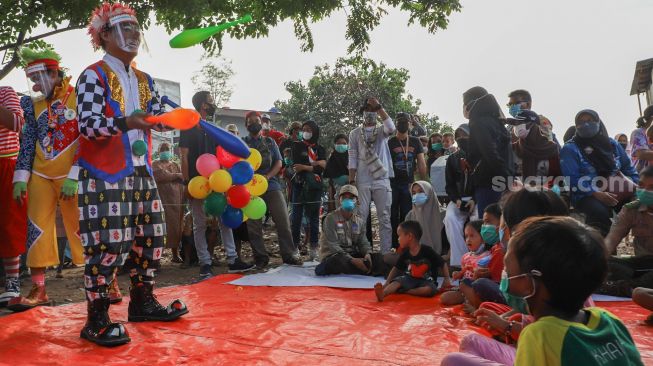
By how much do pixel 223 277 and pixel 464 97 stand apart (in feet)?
9.71

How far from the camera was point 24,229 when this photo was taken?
4027 millimetres

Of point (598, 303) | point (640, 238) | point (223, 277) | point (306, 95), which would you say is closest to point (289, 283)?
point (223, 277)

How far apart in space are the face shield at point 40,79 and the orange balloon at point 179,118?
4.72 ft

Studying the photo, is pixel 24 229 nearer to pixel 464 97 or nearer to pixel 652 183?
pixel 464 97

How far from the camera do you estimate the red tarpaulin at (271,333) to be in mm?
2631

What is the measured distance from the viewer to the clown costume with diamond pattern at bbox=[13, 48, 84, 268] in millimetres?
3748

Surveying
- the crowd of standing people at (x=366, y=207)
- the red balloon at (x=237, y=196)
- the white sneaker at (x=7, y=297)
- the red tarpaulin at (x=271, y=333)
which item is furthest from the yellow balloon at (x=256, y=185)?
the white sneaker at (x=7, y=297)

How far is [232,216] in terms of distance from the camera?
502 centimetres

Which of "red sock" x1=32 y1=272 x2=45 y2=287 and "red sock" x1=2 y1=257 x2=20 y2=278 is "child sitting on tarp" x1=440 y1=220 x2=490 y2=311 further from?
"red sock" x1=2 y1=257 x2=20 y2=278

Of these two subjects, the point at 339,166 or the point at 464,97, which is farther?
the point at 339,166

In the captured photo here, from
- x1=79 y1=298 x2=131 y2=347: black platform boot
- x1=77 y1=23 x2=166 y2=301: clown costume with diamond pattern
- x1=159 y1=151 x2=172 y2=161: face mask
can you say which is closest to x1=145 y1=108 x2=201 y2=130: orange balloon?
x1=77 y1=23 x2=166 y2=301: clown costume with diamond pattern

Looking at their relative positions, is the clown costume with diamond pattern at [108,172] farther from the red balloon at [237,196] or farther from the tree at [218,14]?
the tree at [218,14]

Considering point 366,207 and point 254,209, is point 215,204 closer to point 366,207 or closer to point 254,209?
point 254,209

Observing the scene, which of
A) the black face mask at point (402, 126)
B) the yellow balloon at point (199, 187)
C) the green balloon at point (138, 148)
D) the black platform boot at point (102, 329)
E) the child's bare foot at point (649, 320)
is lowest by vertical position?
the child's bare foot at point (649, 320)
